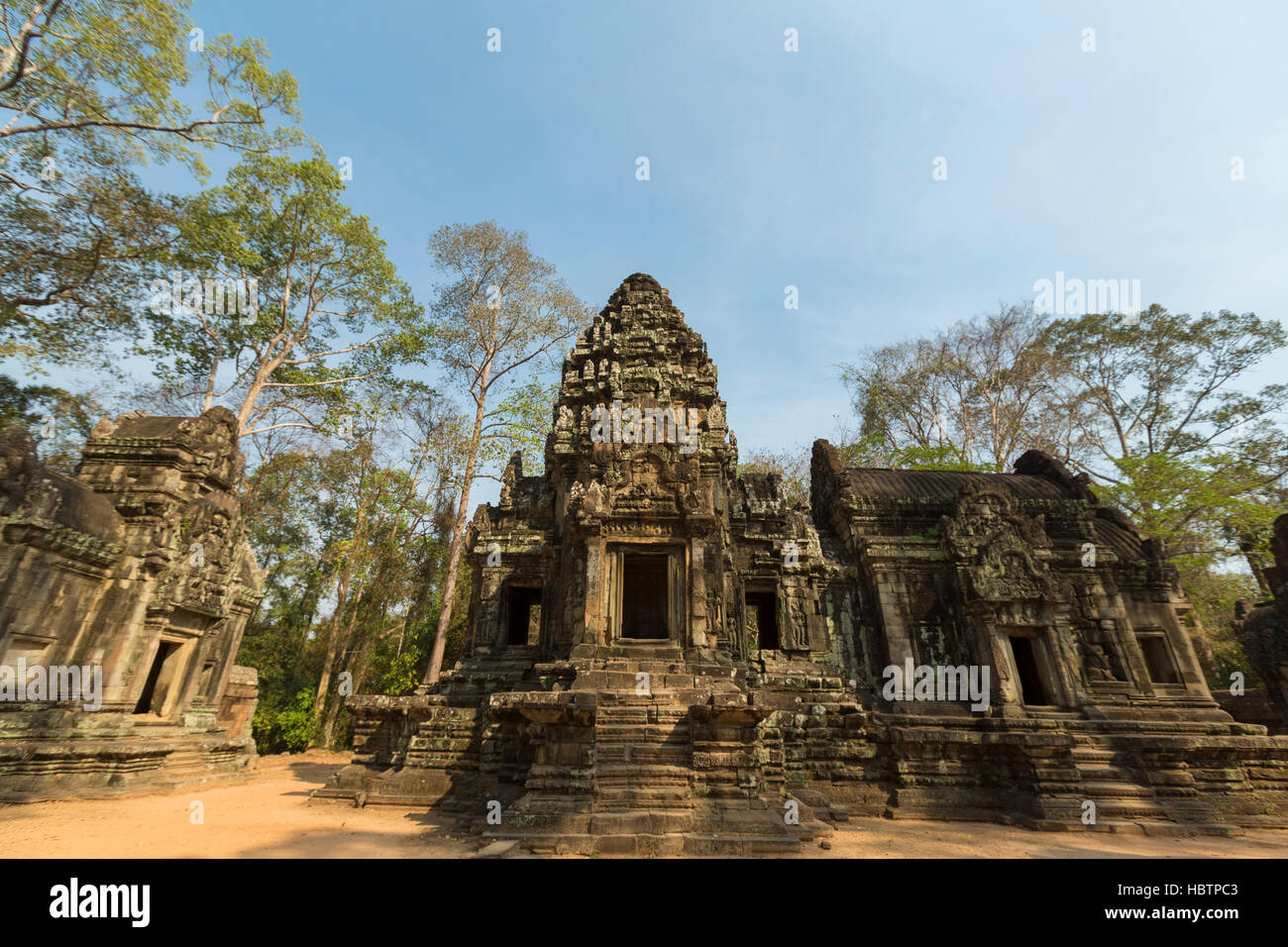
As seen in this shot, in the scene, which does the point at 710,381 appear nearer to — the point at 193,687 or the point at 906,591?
the point at 906,591

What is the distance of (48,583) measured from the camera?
10.7 m

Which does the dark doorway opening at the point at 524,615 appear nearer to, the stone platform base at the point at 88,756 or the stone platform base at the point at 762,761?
the stone platform base at the point at 762,761

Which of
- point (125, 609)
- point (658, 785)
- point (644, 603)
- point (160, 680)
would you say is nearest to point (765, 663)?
point (644, 603)

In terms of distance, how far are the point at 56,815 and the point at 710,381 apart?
46.5 ft

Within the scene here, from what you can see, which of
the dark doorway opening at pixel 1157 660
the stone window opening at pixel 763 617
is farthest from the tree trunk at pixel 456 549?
the dark doorway opening at pixel 1157 660

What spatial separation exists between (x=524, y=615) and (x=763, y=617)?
22.4ft

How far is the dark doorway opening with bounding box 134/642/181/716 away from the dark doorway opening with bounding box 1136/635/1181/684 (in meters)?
23.7

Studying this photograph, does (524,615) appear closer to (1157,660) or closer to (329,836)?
(329,836)

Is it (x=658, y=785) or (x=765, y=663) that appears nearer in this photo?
(x=658, y=785)

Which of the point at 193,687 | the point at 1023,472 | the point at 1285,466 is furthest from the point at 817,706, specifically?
the point at 1285,466

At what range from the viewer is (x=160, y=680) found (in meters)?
12.9

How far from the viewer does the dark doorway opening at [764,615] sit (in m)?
13.8

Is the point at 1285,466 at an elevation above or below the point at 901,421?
below

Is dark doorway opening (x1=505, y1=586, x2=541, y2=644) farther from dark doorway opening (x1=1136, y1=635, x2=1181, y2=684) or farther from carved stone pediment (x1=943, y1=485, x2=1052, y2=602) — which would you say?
dark doorway opening (x1=1136, y1=635, x2=1181, y2=684)
